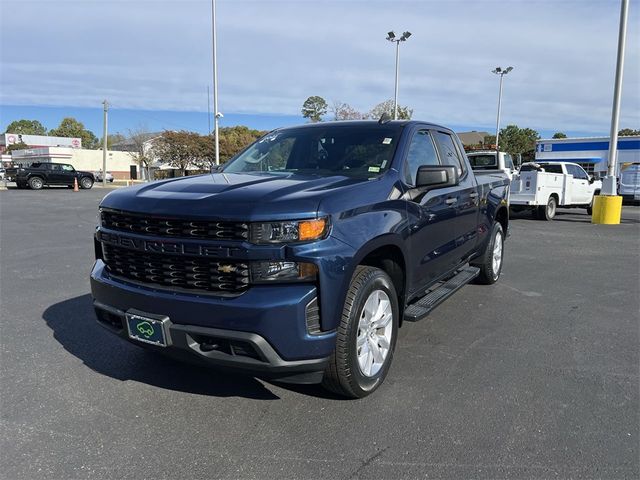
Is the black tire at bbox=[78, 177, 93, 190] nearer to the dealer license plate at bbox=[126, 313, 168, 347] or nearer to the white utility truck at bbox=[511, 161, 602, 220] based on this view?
the white utility truck at bbox=[511, 161, 602, 220]

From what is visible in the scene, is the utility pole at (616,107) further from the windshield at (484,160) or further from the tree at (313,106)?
the tree at (313,106)

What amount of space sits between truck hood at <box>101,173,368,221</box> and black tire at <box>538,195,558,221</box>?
13063mm

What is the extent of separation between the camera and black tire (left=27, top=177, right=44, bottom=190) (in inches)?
1214

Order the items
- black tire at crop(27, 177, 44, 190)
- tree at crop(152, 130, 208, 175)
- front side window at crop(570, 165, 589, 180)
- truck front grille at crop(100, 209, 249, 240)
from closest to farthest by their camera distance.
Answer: truck front grille at crop(100, 209, 249, 240) < front side window at crop(570, 165, 589, 180) < black tire at crop(27, 177, 44, 190) < tree at crop(152, 130, 208, 175)

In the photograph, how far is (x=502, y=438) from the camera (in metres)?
2.88

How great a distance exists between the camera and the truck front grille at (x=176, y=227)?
108 inches

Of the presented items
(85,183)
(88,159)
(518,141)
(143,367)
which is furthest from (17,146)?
(143,367)

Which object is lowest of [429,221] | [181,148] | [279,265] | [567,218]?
[567,218]

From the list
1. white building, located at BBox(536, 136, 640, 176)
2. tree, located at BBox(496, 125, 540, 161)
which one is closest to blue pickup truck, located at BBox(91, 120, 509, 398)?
white building, located at BBox(536, 136, 640, 176)

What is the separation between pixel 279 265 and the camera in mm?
2707

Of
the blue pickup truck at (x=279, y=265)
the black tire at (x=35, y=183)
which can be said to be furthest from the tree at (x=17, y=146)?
the blue pickup truck at (x=279, y=265)

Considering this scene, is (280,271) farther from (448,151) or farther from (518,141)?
(518,141)

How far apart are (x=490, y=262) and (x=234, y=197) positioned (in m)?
4.33

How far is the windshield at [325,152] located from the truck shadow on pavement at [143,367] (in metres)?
1.68
